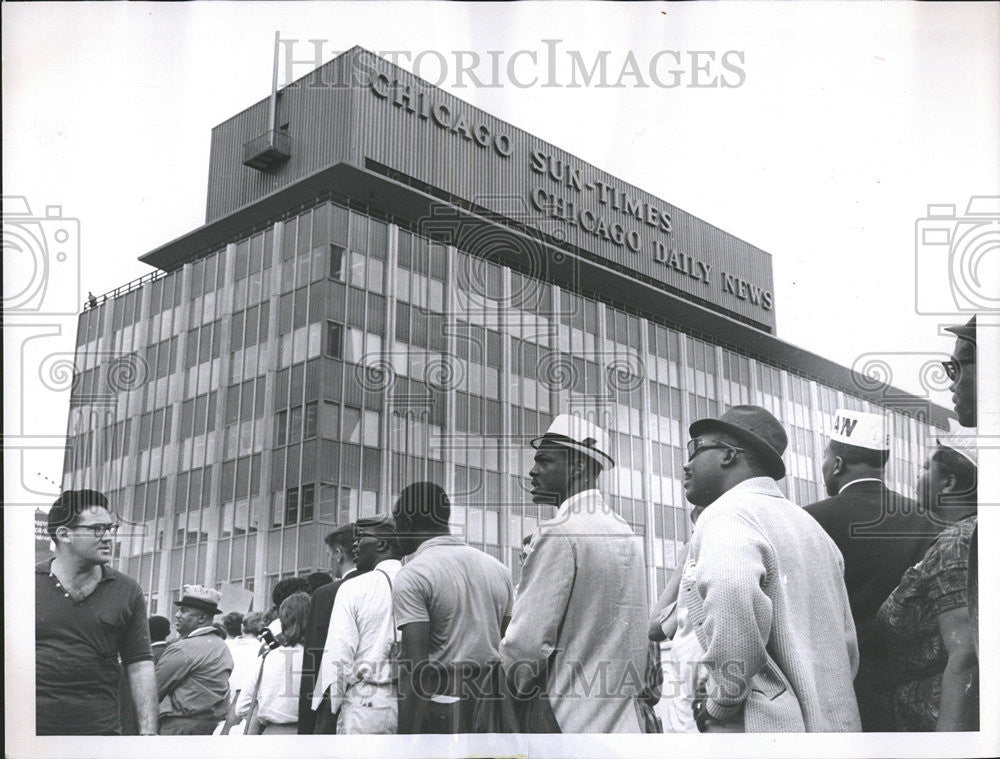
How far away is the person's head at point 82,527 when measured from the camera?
9.48 ft

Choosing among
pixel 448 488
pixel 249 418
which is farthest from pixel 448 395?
pixel 249 418

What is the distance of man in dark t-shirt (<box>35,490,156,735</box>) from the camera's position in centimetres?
283

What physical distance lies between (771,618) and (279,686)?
4.38 ft

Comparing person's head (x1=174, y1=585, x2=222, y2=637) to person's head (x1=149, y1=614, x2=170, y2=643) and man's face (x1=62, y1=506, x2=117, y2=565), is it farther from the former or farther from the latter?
man's face (x1=62, y1=506, x2=117, y2=565)

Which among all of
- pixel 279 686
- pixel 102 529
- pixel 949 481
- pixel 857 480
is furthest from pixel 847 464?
pixel 102 529

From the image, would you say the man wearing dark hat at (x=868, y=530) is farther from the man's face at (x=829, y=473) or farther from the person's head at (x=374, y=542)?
the person's head at (x=374, y=542)

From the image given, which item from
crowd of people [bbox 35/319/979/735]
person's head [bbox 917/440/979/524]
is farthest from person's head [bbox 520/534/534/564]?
person's head [bbox 917/440/979/524]

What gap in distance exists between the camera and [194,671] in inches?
112

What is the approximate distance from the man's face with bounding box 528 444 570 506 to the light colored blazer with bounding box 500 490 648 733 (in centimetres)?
8

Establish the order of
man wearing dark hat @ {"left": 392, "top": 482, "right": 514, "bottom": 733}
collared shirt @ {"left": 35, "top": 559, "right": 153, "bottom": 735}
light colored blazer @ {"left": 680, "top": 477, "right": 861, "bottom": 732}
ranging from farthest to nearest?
1. collared shirt @ {"left": 35, "top": 559, "right": 153, "bottom": 735}
2. man wearing dark hat @ {"left": 392, "top": 482, "right": 514, "bottom": 733}
3. light colored blazer @ {"left": 680, "top": 477, "right": 861, "bottom": 732}

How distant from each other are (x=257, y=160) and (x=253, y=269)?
1.08 ft

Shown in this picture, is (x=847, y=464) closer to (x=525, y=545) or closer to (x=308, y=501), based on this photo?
(x=525, y=545)

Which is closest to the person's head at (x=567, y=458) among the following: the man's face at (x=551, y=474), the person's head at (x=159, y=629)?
the man's face at (x=551, y=474)

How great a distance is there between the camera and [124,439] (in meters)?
2.91
